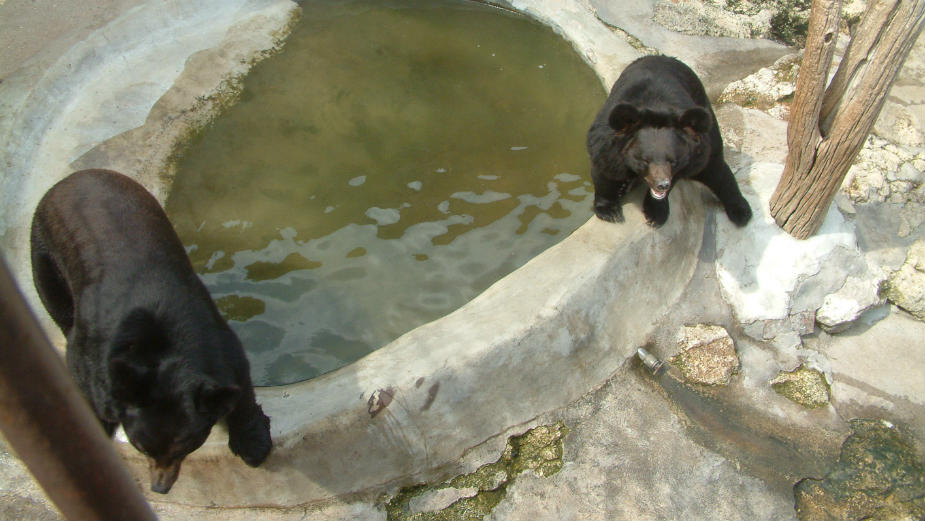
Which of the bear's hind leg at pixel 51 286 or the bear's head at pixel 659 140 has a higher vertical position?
the bear's head at pixel 659 140

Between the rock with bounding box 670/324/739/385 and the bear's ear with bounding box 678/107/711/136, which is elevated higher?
the bear's ear with bounding box 678/107/711/136

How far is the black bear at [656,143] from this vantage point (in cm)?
377

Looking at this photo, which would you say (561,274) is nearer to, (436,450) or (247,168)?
(436,450)

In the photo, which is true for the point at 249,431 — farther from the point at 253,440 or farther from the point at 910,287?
the point at 910,287

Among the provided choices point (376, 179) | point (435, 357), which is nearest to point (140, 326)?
point (435, 357)

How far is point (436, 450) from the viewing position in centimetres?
362

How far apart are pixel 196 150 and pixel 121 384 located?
3.16 meters

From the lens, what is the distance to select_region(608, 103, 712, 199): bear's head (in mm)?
3727

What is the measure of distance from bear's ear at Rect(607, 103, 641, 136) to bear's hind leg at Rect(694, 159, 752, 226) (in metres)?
0.71

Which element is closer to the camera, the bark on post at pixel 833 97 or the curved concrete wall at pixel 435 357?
the curved concrete wall at pixel 435 357

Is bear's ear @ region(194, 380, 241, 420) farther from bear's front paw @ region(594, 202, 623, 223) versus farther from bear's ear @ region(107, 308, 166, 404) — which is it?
bear's front paw @ region(594, 202, 623, 223)

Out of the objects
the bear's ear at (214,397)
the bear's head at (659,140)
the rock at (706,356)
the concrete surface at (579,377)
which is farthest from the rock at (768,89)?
the bear's ear at (214,397)

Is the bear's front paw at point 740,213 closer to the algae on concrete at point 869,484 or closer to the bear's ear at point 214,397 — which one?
the algae on concrete at point 869,484

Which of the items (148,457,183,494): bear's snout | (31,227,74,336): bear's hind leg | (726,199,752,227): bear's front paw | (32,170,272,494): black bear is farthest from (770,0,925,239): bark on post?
(31,227,74,336): bear's hind leg
